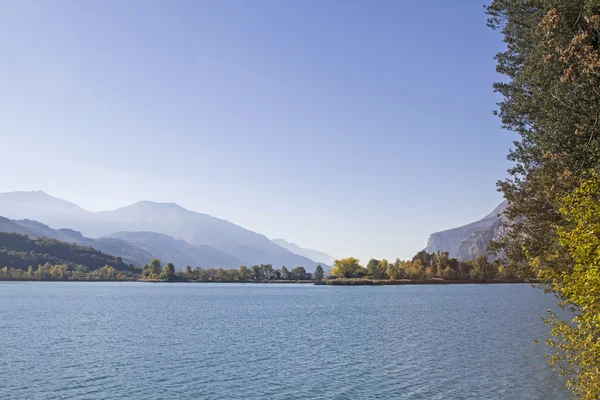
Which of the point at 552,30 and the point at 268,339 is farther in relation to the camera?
the point at 268,339

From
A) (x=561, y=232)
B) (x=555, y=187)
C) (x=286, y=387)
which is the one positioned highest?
(x=555, y=187)

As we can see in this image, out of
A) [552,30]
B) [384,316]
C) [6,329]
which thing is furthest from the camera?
[384,316]

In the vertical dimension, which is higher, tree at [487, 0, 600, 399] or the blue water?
tree at [487, 0, 600, 399]

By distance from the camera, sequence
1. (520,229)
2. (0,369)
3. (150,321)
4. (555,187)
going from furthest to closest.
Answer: (150,321)
(0,369)
(520,229)
(555,187)

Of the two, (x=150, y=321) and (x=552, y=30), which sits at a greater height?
(x=552, y=30)

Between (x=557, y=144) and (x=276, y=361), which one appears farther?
(x=276, y=361)

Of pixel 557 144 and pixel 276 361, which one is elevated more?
pixel 557 144

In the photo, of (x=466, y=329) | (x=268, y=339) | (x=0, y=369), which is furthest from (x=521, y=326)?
(x=0, y=369)

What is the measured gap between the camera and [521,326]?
277 ft

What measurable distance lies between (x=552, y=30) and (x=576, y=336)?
697 inches

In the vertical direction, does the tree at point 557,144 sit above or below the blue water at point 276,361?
above

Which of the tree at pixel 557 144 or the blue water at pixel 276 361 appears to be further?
the blue water at pixel 276 361

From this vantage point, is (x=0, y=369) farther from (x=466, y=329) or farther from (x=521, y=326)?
(x=521, y=326)

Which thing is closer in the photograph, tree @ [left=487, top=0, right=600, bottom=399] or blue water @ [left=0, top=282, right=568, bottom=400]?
tree @ [left=487, top=0, right=600, bottom=399]
